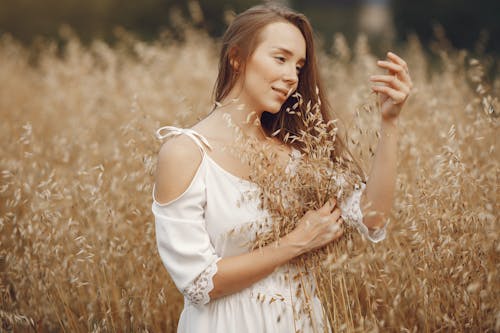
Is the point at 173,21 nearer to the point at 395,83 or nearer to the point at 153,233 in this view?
the point at 153,233

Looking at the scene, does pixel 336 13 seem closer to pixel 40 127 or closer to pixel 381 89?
pixel 40 127

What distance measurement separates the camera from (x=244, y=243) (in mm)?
1529

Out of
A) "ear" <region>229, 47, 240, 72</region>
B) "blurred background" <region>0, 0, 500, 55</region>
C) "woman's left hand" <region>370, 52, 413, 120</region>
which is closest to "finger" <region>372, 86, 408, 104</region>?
"woman's left hand" <region>370, 52, 413, 120</region>

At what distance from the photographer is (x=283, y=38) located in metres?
1.70

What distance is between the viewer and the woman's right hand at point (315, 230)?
1.51 metres

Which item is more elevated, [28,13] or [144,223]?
[28,13]

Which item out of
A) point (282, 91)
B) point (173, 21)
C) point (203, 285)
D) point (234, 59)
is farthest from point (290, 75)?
point (173, 21)

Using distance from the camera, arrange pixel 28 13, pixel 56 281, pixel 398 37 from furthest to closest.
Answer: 1. pixel 398 37
2. pixel 28 13
3. pixel 56 281

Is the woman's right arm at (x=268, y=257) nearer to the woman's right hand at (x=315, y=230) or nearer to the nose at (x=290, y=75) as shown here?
the woman's right hand at (x=315, y=230)

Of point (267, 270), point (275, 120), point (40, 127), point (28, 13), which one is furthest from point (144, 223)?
point (28, 13)

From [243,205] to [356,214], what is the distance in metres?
0.36

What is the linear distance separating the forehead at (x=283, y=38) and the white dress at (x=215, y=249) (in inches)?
15.7

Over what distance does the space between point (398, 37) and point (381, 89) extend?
14.0 m

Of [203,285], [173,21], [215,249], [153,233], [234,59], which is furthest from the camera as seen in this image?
[173,21]
